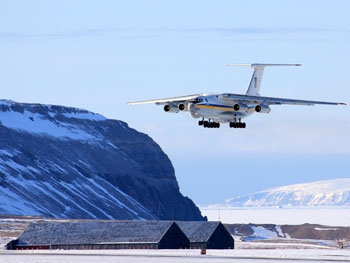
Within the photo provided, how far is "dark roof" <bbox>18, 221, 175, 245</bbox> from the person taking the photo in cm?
16900

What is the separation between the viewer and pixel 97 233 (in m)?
173

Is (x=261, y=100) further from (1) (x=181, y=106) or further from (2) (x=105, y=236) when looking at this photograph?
(2) (x=105, y=236)

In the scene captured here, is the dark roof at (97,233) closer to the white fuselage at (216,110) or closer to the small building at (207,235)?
the small building at (207,235)

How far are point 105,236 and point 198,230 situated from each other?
15.2 metres

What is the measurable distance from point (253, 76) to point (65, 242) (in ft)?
122

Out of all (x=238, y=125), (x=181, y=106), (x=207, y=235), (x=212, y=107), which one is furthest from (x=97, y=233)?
(x=212, y=107)

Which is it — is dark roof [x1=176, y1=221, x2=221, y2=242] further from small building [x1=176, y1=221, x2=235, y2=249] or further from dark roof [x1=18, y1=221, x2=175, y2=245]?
dark roof [x1=18, y1=221, x2=175, y2=245]

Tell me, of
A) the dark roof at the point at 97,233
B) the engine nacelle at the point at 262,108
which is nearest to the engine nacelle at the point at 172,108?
the engine nacelle at the point at 262,108

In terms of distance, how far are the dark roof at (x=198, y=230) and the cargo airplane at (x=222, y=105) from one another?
36.4m

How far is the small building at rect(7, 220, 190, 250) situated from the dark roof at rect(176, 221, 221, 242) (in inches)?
174

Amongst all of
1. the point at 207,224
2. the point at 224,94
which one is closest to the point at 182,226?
the point at 207,224

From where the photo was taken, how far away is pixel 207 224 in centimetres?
17875

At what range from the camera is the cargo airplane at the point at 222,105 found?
13438 centimetres

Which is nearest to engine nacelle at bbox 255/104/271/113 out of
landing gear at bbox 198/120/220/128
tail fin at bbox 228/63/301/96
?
landing gear at bbox 198/120/220/128
